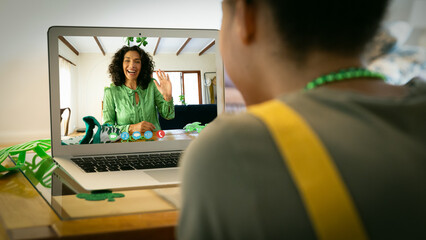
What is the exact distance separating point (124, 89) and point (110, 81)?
0.16 ft

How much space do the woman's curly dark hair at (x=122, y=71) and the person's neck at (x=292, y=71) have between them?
2.33 feet

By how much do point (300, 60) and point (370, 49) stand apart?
0.09 m

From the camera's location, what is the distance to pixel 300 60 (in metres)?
0.33

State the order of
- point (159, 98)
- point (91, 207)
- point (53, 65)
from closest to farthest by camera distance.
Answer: point (91, 207), point (53, 65), point (159, 98)

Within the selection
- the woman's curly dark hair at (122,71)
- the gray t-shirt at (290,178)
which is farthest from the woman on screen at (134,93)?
the gray t-shirt at (290,178)

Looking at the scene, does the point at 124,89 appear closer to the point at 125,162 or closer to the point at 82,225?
the point at 125,162

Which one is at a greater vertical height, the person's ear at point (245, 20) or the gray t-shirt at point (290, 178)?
the person's ear at point (245, 20)

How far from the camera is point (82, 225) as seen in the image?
457mm

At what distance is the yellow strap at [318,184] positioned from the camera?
0.22 metres

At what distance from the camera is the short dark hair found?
31 centimetres

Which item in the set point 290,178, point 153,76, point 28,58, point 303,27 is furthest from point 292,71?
point 28,58

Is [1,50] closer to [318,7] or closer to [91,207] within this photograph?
[91,207]

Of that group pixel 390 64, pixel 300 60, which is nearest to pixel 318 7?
pixel 300 60

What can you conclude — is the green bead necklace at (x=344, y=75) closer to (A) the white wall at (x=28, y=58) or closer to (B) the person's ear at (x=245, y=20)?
(B) the person's ear at (x=245, y=20)
